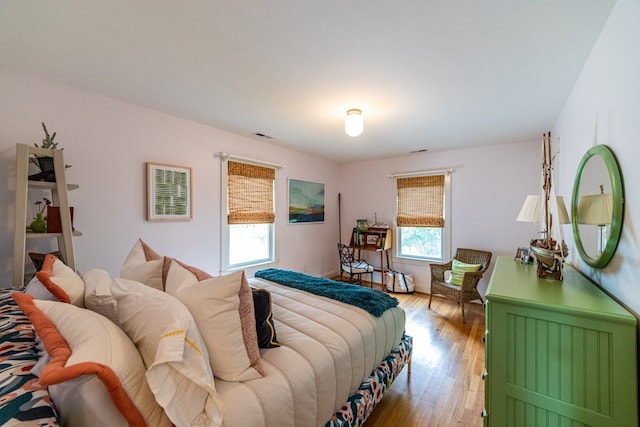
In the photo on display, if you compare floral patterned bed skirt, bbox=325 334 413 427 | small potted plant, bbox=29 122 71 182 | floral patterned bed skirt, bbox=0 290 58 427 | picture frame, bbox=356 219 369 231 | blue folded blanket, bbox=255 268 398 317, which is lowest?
floral patterned bed skirt, bbox=325 334 413 427

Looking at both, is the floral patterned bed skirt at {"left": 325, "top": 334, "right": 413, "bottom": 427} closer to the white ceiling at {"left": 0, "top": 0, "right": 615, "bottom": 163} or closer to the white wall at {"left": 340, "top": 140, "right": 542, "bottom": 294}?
the white ceiling at {"left": 0, "top": 0, "right": 615, "bottom": 163}

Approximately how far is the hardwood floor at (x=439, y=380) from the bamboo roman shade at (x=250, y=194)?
2499 mm

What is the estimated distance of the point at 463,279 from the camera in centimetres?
329

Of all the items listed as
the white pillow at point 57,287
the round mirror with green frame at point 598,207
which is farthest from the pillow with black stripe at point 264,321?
the round mirror with green frame at point 598,207

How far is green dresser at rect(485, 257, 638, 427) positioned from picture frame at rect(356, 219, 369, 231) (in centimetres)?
347

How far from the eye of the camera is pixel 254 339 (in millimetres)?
1186

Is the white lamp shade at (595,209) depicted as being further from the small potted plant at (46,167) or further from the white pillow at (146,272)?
the small potted plant at (46,167)

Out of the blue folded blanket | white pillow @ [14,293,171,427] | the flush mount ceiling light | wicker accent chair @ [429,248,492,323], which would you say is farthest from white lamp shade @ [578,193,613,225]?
white pillow @ [14,293,171,427]

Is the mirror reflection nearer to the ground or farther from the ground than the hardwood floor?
farther from the ground

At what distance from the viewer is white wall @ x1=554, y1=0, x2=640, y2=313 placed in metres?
1.09

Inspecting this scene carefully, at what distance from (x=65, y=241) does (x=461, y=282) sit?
4.19 meters

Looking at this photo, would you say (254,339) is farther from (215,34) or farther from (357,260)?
(357,260)

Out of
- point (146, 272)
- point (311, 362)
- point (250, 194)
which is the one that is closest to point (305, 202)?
point (250, 194)

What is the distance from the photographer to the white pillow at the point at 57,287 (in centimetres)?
115
